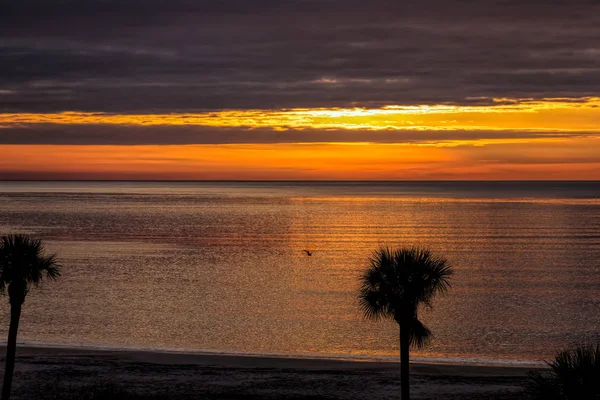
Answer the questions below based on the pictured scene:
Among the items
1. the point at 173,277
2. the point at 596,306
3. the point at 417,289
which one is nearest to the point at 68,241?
the point at 173,277

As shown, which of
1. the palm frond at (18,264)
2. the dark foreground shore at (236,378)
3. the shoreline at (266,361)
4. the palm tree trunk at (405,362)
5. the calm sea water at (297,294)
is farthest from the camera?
the calm sea water at (297,294)

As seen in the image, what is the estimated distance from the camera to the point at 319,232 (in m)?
119

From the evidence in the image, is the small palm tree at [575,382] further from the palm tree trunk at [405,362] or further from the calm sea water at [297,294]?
the calm sea water at [297,294]

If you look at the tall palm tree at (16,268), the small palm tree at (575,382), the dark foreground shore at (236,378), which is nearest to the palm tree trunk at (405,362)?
the dark foreground shore at (236,378)

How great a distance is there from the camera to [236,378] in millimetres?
32219

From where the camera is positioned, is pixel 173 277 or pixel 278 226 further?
pixel 278 226

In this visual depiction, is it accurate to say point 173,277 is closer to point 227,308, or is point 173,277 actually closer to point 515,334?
point 227,308

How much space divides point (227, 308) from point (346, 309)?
27.7ft

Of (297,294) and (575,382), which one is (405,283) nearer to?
(575,382)

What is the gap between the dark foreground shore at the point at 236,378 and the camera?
95.7 feet

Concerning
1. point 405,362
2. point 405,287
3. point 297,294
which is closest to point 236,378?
point 405,362

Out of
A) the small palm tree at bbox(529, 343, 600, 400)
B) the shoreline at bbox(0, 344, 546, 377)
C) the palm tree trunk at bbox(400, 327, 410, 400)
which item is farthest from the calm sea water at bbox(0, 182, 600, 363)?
the small palm tree at bbox(529, 343, 600, 400)

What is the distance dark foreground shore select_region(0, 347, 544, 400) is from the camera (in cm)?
2917

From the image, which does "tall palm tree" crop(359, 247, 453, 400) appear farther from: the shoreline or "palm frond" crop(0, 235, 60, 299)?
"palm frond" crop(0, 235, 60, 299)
